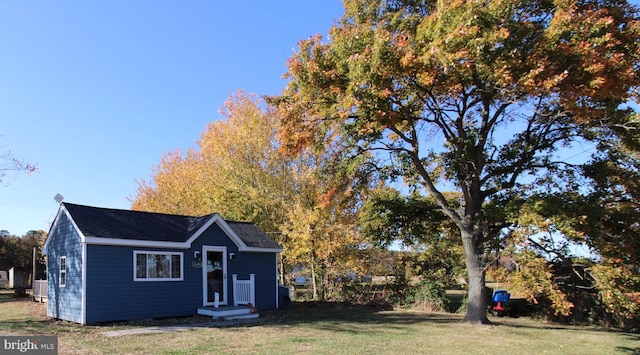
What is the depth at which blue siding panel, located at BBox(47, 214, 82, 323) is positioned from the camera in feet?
46.7

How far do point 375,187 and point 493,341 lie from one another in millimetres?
8870

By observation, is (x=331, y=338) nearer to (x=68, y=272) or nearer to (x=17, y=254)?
(x=68, y=272)

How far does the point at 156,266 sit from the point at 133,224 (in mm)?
1633

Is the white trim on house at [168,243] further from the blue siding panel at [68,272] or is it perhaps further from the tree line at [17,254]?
the tree line at [17,254]

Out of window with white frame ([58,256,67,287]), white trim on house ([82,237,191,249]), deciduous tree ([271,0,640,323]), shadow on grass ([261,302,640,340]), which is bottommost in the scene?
shadow on grass ([261,302,640,340])

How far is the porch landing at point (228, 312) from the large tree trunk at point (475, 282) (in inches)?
287

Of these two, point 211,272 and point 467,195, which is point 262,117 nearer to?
point 211,272

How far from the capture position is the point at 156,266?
50.9ft

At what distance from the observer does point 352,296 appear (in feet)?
73.0

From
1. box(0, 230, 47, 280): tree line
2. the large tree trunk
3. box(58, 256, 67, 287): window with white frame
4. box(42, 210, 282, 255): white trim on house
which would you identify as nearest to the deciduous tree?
the large tree trunk

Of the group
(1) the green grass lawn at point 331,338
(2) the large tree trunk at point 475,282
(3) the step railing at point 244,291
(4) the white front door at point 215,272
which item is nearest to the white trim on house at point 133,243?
(4) the white front door at point 215,272

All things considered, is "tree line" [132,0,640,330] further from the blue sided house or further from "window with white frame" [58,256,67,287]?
"window with white frame" [58,256,67,287]

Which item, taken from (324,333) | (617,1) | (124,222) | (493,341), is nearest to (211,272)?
(124,222)

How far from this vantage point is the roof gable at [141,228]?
14352 millimetres
